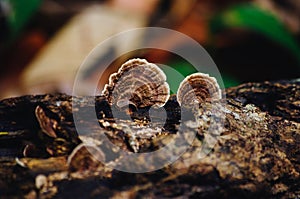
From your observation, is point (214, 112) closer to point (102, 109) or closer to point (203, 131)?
point (203, 131)

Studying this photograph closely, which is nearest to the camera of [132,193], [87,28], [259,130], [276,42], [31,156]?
[132,193]

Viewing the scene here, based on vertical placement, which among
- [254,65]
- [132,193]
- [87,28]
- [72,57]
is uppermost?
[87,28]

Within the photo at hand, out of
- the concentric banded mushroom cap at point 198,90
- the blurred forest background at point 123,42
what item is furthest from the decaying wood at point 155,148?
the blurred forest background at point 123,42

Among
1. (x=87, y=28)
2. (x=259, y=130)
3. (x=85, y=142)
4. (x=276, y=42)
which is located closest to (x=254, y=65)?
(x=276, y=42)

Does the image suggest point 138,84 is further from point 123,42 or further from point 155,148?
point 123,42

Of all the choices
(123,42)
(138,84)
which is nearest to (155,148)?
(138,84)

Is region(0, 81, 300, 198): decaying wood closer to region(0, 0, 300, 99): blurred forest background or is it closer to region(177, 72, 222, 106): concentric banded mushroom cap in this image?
region(177, 72, 222, 106): concentric banded mushroom cap
